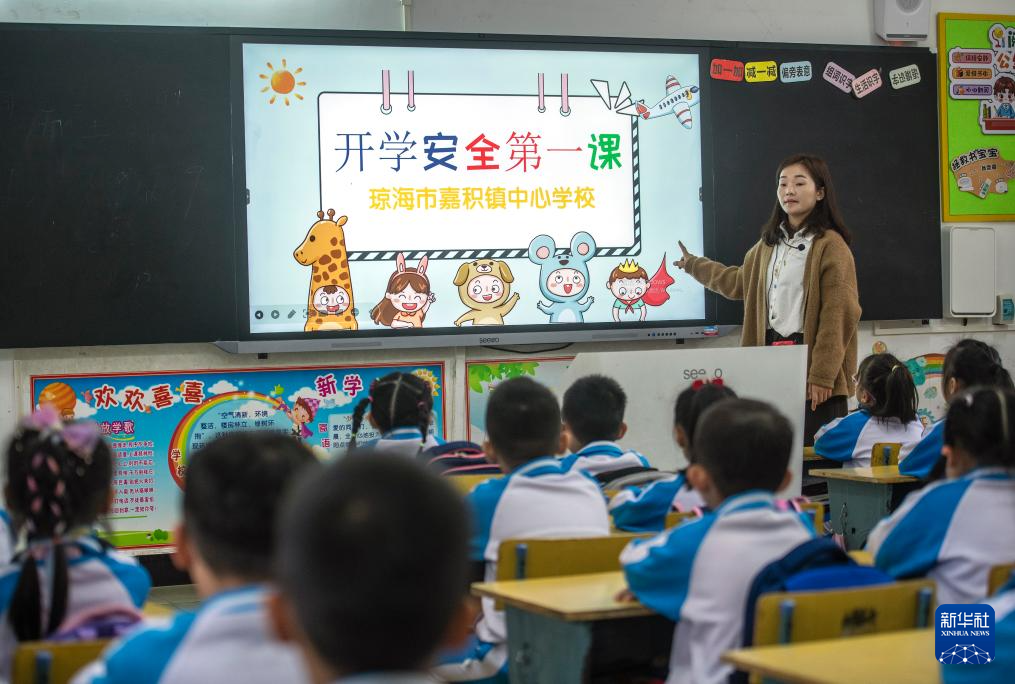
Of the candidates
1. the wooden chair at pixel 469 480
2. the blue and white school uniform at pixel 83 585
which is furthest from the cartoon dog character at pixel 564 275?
the blue and white school uniform at pixel 83 585

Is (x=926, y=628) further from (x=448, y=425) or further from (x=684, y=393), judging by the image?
(x=448, y=425)

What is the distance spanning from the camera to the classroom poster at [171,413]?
489 centimetres

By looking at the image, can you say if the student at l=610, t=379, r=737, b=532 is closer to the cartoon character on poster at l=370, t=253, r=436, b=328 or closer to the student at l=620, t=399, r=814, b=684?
the student at l=620, t=399, r=814, b=684

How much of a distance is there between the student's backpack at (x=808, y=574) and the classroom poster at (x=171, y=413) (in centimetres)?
330

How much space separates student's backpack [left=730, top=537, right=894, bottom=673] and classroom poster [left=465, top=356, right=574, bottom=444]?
351 centimetres

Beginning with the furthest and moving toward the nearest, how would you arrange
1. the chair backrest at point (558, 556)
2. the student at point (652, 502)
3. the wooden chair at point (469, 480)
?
1. the wooden chair at point (469, 480)
2. the student at point (652, 502)
3. the chair backrest at point (558, 556)

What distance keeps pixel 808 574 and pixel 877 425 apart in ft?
8.94

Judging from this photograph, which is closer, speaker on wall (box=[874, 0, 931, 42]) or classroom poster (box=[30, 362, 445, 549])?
classroom poster (box=[30, 362, 445, 549])

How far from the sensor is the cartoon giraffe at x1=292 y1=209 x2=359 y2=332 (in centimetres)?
501

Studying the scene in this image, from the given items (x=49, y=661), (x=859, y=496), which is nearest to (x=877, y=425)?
(x=859, y=496)

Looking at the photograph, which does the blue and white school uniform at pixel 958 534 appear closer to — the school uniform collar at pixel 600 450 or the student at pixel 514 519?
the student at pixel 514 519

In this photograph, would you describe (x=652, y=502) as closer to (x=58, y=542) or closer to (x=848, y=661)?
(x=848, y=661)

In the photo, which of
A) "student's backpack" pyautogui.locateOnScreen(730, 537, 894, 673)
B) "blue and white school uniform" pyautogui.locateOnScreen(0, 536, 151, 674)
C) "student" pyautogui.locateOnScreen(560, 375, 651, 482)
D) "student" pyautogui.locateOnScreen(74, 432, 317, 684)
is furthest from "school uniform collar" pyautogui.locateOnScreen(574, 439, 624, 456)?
"student" pyautogui.locateOnScreen(74, 432, 317, 684)

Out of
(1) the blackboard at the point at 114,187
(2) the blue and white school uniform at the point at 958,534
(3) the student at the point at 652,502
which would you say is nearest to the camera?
(2) the blue and white school uniform at the point at 958,534
